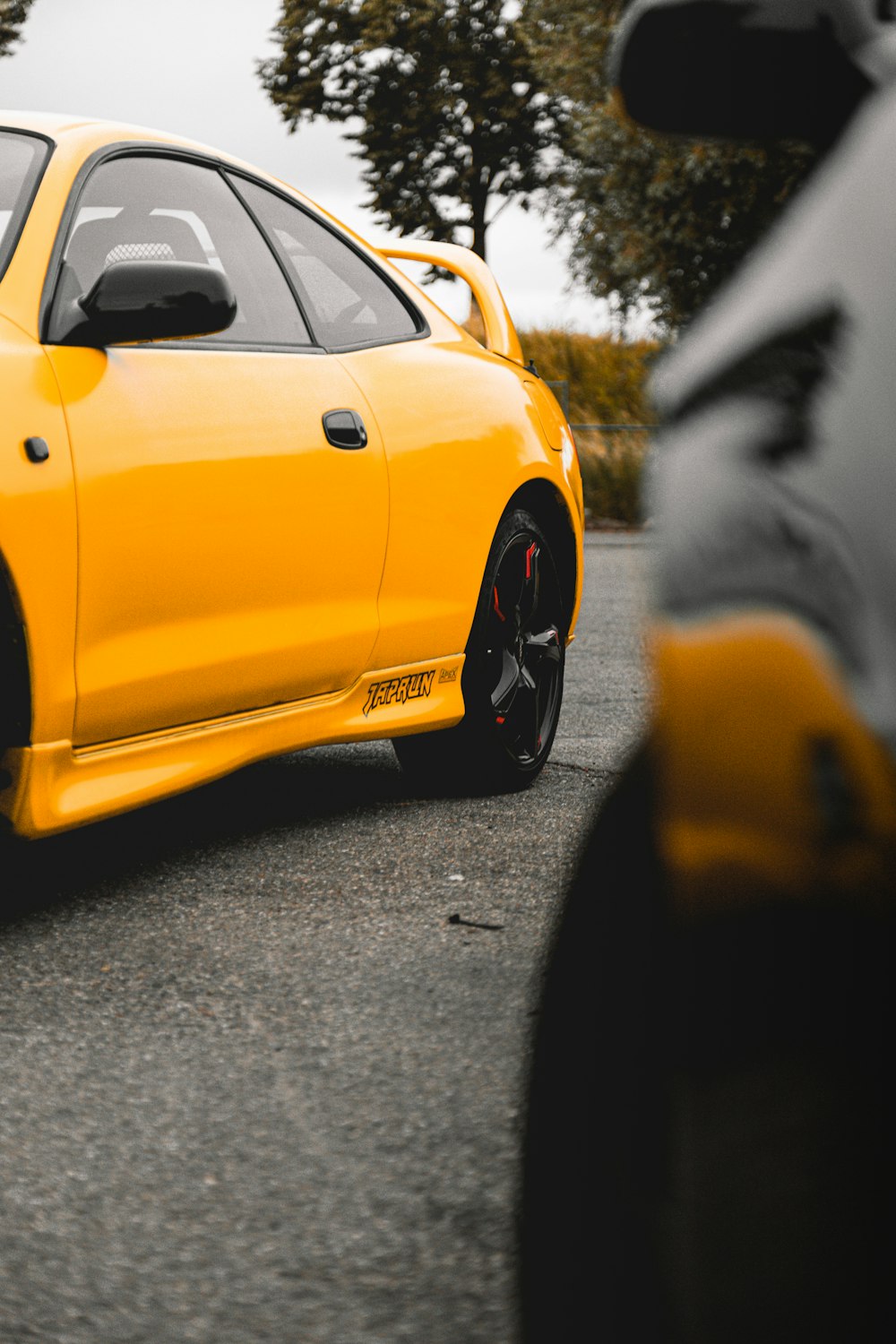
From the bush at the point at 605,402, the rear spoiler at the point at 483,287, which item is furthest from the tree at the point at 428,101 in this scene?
the rear spoiler at the point at 483,287

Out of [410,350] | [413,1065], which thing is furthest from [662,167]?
[413,1065]

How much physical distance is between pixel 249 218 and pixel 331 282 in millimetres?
288

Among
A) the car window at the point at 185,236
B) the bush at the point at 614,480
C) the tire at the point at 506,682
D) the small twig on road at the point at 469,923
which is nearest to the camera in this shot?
the small twig on road at the point at 469,923

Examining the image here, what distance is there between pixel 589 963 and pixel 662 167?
24.5 metres

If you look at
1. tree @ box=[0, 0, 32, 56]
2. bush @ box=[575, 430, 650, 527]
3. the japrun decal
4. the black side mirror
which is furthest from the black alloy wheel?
tree @ box=[0, 0, 32, 56]

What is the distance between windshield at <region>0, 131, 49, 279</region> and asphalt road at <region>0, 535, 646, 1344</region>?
4.23 ft

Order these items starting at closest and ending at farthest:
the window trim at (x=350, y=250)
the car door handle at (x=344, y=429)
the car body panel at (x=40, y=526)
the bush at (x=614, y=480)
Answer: the car body panel at (x=40, y=526)
the car door handle at (x=344, y=429)
the window trim at (x=350, y=250)
the bush at (x=614, y=480)

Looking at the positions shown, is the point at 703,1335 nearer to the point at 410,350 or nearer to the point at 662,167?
the point at 410,350

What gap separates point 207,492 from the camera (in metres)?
3.47

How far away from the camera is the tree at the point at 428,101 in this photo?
135 feet

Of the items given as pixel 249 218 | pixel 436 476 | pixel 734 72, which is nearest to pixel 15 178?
pixel 249 218

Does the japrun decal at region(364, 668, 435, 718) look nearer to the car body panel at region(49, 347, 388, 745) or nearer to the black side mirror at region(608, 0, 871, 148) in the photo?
the car body panel at region(49, 347, 388, 745)

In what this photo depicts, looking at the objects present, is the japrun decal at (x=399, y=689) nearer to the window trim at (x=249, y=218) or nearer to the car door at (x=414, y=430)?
the car door at (x=414, y=430)

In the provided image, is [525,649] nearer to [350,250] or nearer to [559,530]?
[559,530]
